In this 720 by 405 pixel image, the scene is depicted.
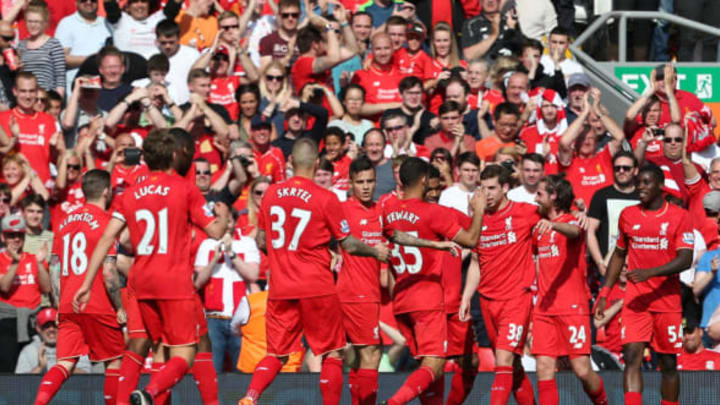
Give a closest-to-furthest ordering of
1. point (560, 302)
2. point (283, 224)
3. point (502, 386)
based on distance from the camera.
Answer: point (283, 224) → point (502, 386) → point (560, 302)

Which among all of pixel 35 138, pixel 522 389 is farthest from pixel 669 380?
pixel 35 138

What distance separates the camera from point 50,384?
11.2 meters

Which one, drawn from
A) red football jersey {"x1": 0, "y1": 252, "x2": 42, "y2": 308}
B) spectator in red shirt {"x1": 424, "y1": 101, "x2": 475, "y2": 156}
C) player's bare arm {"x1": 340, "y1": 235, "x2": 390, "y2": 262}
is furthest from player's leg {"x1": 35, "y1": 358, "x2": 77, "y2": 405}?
spectator in red shirt {"x1": 424, "y1": 101, "x2": 475, "y2": 156}

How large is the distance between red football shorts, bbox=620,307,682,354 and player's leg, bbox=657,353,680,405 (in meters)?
0.08

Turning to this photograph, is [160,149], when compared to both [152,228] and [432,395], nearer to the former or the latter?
[152,228]

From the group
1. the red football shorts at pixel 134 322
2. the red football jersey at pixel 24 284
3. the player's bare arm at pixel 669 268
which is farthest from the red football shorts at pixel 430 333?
the red football jersey at pixel 24 284

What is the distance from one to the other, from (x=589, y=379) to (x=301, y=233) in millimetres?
2851

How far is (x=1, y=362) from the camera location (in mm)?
14078

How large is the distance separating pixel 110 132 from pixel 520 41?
5219mm

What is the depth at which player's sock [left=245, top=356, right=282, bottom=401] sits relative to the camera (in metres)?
10.7

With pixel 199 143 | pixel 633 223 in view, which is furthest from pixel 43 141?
pixel 633 223

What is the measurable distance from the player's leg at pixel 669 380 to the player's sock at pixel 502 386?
4.54ft

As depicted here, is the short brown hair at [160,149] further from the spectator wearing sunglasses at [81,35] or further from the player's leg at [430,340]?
the spectator wearing sunglasses at [81,35]

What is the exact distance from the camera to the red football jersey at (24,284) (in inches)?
552
